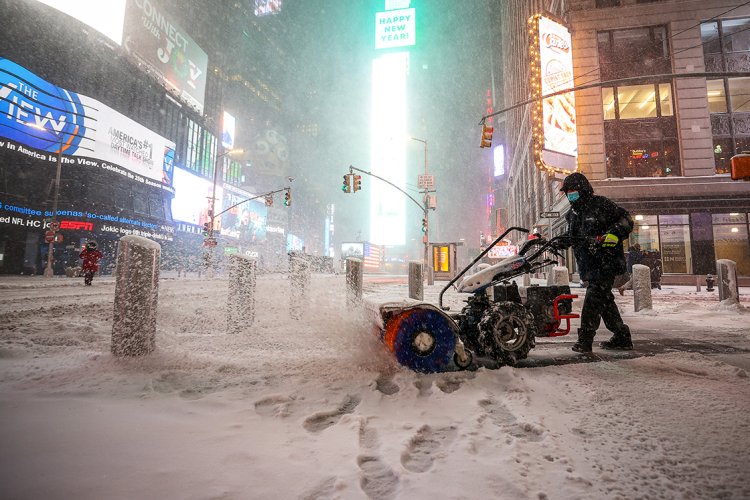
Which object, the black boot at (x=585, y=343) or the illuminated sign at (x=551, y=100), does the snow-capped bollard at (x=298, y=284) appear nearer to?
the black boot at (x=585, y=343)

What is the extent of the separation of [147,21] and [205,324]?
167 ft

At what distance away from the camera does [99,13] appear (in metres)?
34.7

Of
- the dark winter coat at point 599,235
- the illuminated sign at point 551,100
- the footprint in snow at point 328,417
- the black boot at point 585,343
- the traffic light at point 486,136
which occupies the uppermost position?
the illuminated sign at point 551,100

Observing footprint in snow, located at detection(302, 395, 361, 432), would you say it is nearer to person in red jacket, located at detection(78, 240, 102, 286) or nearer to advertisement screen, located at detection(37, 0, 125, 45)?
person in red jacket, located at detection(78, 240, 102, 286)

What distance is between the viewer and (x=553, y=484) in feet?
5.21

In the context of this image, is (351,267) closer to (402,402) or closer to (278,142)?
(402,402)

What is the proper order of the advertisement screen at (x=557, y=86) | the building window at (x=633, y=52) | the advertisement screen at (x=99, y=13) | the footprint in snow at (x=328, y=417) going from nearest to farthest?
1. the footprint in snow at (x=328, y=417)
2. the advertisement screen at (x=557, y=86)
3. the building window at (x=633, y=52)
4. the advertisement screen at (x=99, y=13)

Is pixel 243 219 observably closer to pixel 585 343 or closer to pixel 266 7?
pixel 585 343

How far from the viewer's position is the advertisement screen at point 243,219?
63000 millimetres

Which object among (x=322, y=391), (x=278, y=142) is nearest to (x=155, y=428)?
(x=322, y=391)

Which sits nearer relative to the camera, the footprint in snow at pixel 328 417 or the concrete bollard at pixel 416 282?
the footprint in snow at pixel 328 417

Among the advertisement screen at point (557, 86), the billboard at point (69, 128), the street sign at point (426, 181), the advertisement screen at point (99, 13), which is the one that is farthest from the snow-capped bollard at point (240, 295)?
the advertisement screen at point (99, 13)

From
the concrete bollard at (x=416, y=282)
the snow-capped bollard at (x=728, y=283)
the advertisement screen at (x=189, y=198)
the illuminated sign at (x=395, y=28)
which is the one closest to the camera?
the snow-capped bollard at (x=728, y=283)

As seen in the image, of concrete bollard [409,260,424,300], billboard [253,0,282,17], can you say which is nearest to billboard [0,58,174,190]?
concrete bollard [409,260,424,300]
